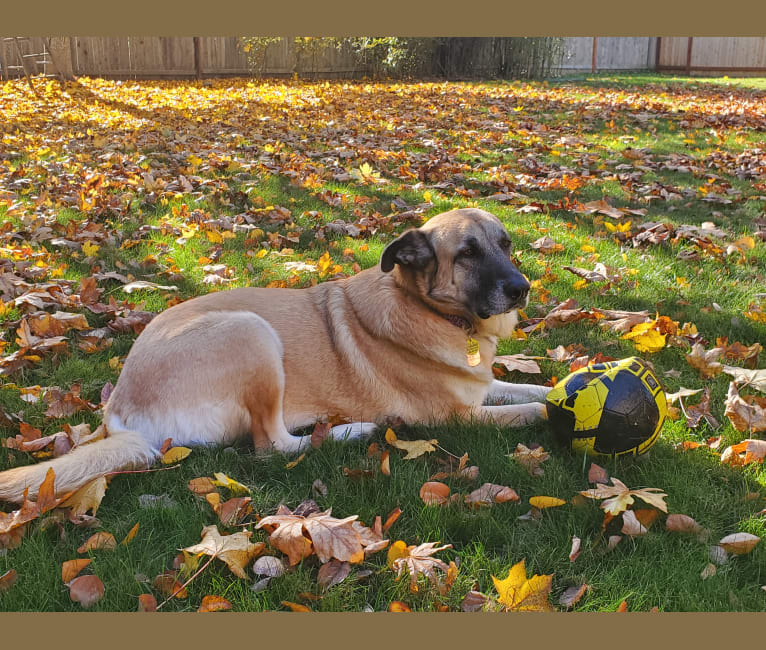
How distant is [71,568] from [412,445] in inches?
66.2

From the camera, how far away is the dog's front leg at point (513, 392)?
413cm

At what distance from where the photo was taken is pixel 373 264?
19.9ft

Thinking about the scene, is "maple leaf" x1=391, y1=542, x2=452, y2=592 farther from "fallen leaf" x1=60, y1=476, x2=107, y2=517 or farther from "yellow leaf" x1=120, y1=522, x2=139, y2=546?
"fallen leaf" x1=60, y1=476, x2=107, y2=517

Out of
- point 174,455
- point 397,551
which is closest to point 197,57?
point 174,455

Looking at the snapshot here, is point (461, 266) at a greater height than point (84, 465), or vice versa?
point (461, 266)

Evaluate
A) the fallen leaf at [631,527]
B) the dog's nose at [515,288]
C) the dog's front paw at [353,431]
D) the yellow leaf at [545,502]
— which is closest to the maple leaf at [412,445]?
the dog's front paw at [353,431]

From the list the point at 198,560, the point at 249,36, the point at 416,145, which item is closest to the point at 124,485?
the point at 198,560

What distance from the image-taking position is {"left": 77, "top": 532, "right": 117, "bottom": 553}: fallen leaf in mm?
2695

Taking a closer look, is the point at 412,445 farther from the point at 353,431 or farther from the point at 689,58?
the point at 689,58

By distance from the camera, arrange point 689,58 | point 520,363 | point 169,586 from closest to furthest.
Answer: point 169,586 → point 520,363 → point 689,58

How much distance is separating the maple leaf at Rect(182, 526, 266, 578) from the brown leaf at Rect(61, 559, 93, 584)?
0.39 meters

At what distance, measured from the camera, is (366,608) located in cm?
240

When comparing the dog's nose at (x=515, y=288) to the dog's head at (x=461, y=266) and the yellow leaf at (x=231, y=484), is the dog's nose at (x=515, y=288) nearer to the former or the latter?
the dog's head at (x=461, y=266)

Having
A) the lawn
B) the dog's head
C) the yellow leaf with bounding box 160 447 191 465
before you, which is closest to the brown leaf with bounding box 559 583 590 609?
the lawn
